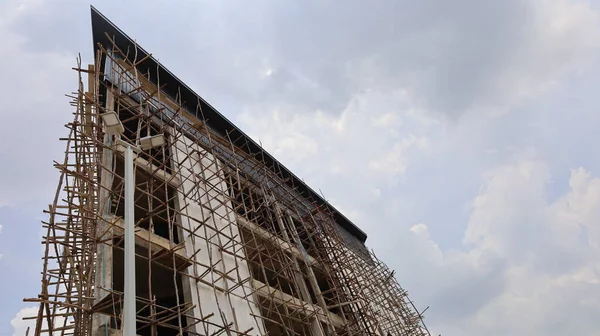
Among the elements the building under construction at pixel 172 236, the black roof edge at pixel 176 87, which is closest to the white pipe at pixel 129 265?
the building under construction at pixel 172 236

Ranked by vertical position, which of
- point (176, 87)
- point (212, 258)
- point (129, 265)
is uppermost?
point (176, 87)

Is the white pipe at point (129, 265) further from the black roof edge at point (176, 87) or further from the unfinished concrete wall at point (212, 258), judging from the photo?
the black roof edge at point (176, 87)

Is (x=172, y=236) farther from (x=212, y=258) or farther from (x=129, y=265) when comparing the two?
(x=129, y=265)

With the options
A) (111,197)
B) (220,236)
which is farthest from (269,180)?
(111,197)

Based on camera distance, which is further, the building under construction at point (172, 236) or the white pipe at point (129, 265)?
the building under construction at point (172, 236)

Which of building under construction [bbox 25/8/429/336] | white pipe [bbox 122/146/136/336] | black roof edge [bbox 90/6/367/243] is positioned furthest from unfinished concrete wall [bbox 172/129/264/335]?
white pipe [bbox 122/146/136/336]

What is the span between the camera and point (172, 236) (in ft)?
30.9

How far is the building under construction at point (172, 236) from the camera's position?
7.69 metres

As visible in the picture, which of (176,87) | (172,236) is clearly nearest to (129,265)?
(172,236)

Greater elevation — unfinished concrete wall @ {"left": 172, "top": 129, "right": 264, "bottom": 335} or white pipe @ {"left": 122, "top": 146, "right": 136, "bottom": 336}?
unfinished concrete wall @ {"left": 172, "top": 129, "right": 264, "bottom": 335}

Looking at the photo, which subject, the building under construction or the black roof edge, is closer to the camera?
the building under construction

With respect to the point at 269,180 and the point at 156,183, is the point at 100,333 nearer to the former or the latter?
the point at 156,183

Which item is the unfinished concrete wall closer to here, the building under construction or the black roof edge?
the building under construction

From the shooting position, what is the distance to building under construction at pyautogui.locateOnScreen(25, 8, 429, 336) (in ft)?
25.2
